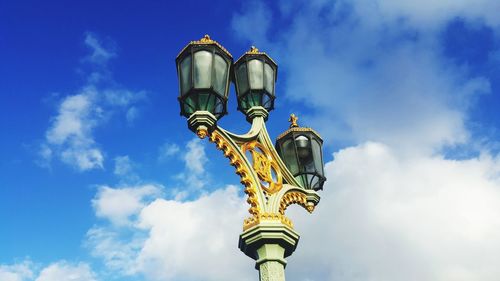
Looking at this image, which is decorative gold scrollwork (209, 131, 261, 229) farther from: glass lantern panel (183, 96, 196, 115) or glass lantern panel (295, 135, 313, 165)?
glass lantern panel (295, 135, 313, 165)

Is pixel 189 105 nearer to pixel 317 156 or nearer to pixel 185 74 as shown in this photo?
pixel 185 74

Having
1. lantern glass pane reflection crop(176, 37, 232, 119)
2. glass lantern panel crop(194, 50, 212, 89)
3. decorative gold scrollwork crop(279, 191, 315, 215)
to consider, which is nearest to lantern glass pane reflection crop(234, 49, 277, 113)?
lantern glass pane reflection crop(176, 37, 232, 119)

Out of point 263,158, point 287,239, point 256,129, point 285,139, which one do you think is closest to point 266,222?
point 287,239

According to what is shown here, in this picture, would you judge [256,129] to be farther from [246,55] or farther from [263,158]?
[246,55]

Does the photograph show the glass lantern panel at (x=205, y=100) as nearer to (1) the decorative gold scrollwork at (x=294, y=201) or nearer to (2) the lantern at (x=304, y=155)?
(1) the decorative gold scrollwork at (x=294, y=201)

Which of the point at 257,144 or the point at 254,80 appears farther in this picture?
the point at 254,80

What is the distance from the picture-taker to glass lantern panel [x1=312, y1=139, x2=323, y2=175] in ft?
24.9

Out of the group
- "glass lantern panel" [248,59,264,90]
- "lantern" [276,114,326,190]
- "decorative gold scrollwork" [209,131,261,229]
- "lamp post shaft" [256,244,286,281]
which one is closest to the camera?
"lamp post shaft" [256,244,286,281]

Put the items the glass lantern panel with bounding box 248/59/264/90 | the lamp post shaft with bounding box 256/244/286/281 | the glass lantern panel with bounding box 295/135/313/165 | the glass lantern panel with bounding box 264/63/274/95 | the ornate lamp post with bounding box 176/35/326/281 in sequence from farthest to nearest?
1. the glass lantern panel with bounding box 295/135/313/165
2. the glass lantern panel with bounding box 264/63/274/95
3. the glass lantern panel with bounding box 248/59/264/90
4. the ornate lamp post with bounding box 176/35/326/281
5. the lamp post shaft with bounding box 256/244/286/281

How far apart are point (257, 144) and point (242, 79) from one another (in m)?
0.96

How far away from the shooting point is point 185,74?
6559mm

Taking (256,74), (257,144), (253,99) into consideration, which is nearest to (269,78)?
(256,74)

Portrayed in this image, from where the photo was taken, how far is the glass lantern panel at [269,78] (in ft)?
24.0

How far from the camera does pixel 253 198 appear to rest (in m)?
Result: 6.16
